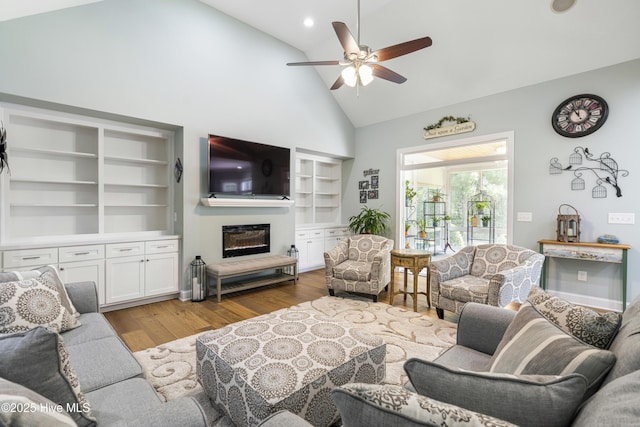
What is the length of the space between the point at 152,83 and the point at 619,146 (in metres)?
5.89

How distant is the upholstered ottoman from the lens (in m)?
1.47

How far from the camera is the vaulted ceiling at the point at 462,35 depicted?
3.47 m

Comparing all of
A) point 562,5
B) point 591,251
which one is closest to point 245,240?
point 591,251

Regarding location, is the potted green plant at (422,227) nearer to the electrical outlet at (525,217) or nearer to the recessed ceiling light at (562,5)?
the electrical outlet at (525,217)

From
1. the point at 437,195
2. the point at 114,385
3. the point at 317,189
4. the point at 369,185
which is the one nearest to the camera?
the point at 114,385

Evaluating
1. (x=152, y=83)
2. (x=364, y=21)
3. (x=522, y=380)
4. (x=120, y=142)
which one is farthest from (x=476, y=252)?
(x=120, y=142)

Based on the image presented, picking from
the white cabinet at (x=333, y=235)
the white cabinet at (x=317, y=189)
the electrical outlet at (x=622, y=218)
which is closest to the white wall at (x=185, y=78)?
the white cabinet at (x=317, y=189)

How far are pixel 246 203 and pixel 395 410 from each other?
421 cm

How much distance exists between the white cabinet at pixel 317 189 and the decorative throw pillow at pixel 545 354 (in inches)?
206

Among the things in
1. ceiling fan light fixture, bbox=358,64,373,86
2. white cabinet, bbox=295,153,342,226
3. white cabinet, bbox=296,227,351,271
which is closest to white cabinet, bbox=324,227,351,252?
white cabinet, bbox=296,227,351,271

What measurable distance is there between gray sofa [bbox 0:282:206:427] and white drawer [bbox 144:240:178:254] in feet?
6.07

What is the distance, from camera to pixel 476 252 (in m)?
3.68

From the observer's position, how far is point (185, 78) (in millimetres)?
4055

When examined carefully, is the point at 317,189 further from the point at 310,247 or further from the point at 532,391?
the point at 532,391
